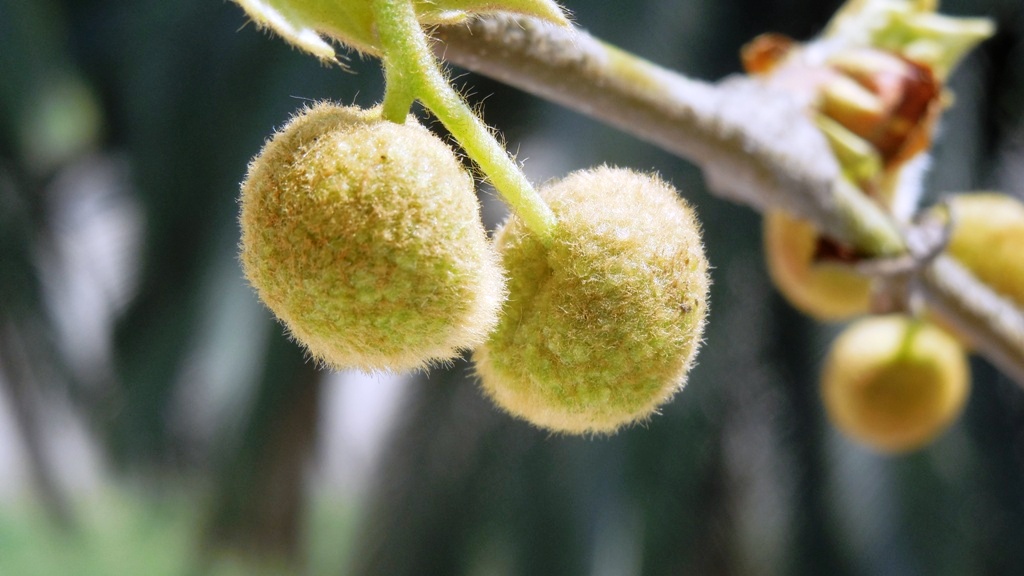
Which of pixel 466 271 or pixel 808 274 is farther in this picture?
pixel 808 274

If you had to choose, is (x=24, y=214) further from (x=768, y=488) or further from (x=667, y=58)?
(x=768, y=488)

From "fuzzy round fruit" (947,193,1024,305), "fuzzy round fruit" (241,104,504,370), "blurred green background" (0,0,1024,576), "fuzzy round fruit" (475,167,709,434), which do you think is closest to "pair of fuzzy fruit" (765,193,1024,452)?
"fuzzy round fruit" (947,193,1024,305)

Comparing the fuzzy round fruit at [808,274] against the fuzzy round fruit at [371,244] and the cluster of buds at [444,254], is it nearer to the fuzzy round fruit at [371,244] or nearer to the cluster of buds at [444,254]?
the cluster of buds at [444,254]

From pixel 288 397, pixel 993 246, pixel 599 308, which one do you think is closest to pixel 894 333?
pixel 993 246

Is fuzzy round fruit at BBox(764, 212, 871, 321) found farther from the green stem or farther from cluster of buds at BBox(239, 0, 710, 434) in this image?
the green stem

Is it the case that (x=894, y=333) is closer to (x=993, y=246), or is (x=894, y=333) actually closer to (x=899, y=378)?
(x=899, y=378)

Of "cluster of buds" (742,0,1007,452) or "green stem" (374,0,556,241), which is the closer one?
"green stem" (374,0,556,241)

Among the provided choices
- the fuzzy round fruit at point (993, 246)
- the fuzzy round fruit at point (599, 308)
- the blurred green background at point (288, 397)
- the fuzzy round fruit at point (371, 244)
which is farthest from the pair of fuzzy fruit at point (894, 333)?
the blurred green background at point (288, 397)

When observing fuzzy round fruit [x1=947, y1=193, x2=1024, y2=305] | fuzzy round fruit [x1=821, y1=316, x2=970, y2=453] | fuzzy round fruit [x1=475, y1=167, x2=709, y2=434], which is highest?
fuzzy round fruit [x1=475, y1=167, x2=709, y2=434]
